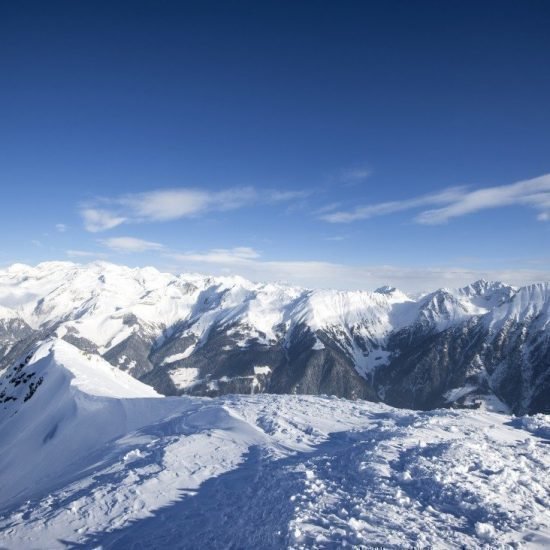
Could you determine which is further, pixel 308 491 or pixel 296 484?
pixel 296 484

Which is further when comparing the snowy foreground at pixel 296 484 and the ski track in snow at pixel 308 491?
the snowy foreground at pixel 296 484

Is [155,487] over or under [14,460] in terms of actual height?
over

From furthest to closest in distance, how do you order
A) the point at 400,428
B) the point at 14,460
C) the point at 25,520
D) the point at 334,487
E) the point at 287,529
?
the point at 14,460 < the point at 400,428 < the point at 25,520 < the point at 334,487 < the point at 287,529

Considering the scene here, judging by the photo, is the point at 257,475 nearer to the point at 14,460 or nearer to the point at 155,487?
the point at 155,487

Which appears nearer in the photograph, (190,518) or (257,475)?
(190,518)

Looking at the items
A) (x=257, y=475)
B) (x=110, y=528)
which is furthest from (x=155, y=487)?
(x=257, y=475)

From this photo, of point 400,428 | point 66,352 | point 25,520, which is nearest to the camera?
point 25,520

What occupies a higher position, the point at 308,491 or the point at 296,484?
the point at 308,491

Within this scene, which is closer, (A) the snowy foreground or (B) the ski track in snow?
(B) the ski track in snow
